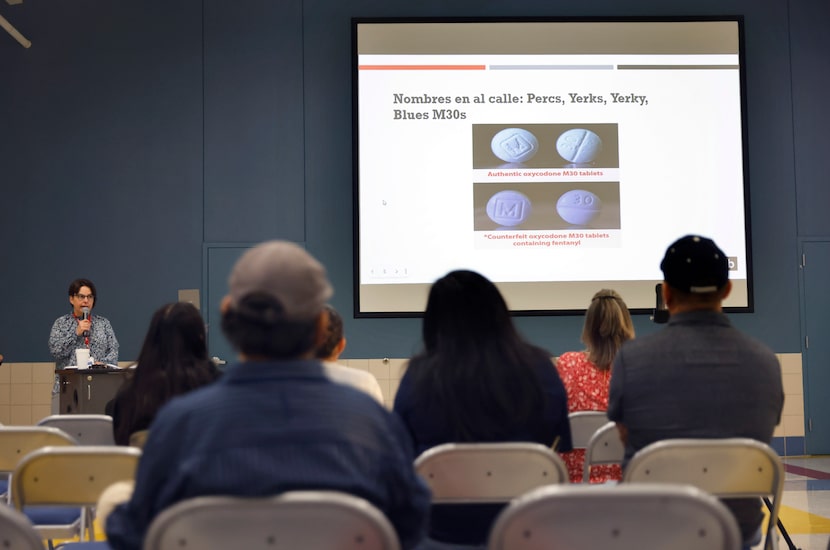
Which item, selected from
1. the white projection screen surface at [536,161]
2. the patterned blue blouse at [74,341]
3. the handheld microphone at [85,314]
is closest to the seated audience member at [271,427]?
the handheld microphone at [85,314]

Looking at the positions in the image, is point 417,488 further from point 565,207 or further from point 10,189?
point 10,189

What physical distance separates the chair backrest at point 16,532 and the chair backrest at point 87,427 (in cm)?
168

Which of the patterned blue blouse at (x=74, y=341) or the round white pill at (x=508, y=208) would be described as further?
the round white pill at (x=508, y=208)

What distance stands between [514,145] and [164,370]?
4.81 meters

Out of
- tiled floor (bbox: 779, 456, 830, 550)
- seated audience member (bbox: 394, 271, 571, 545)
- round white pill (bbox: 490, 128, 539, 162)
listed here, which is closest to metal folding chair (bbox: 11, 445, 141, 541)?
seated audience member (bbox: 394, 271, 571, 545)

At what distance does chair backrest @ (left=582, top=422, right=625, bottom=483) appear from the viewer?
263 centimetres

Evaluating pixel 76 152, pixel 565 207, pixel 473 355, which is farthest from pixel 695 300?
pixel 76 152

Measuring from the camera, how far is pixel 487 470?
2.05 metres

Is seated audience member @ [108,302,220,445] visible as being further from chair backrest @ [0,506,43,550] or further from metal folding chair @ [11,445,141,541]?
chair backrest @ [0,506,43,550]

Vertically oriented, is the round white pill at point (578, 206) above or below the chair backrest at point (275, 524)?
above

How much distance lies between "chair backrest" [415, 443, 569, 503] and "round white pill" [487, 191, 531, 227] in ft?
16.4

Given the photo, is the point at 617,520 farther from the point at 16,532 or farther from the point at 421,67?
the point at 421,67

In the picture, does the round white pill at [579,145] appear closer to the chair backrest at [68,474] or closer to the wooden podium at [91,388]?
the wooden podium at [91,388]

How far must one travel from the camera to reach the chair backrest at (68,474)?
2109mm
